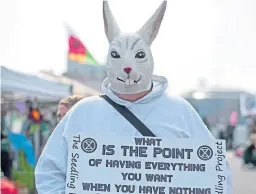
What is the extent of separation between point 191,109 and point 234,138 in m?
26.2

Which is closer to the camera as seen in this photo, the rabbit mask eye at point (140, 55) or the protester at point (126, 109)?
the protester at point (126, 109)

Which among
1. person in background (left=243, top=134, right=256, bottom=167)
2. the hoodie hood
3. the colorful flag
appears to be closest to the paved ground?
person in background (left=243, top=134, right=256, bottom=167)

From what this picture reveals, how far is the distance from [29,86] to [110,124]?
6.87 metres

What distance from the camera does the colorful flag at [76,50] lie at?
14.5m

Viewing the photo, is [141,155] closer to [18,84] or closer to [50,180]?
[50,180]

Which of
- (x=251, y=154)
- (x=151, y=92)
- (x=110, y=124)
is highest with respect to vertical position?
(x=251, y=154)

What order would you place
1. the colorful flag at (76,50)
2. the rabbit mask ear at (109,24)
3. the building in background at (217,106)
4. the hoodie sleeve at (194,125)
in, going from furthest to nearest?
the building in background at (217,106) → the colorful flag at (76,50) → the rabbit mask ear at (109,24) → the hoodie sleeve at (194,125)

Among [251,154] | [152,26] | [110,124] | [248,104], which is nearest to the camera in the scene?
[110,124]

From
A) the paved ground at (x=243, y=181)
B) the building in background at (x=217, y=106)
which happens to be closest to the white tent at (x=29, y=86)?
the paved ground at (x=243, y=181)

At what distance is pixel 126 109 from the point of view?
315 cm

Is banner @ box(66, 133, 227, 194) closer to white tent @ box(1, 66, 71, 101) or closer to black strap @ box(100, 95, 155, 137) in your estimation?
black strap @ box(100, 95, 155, 137)

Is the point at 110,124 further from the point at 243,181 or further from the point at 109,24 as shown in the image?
the point at 243,181

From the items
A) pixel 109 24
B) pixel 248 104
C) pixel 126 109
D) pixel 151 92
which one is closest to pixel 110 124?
pixel 126 109

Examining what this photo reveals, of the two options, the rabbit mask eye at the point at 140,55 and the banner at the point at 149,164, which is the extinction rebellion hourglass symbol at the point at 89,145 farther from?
the rabbit mask eye at the point at 140,55
